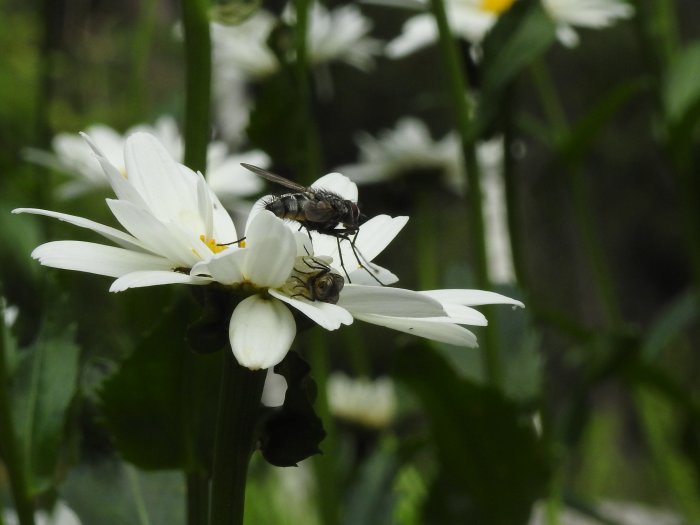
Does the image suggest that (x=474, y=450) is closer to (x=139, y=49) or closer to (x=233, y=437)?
(x=233, y=437)

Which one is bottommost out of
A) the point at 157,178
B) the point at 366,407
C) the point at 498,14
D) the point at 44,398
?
the point at 366,407

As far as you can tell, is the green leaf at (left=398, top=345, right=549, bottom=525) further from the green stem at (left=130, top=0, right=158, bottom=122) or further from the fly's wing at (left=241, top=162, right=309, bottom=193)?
the green stem at (left=130, top=0, right=158, bottom=122)

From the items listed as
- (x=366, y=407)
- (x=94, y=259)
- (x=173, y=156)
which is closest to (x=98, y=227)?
(x=94, y=259)

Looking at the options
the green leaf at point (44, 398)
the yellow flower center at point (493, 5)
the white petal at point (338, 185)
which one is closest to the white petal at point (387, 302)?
the white petal at point (338, 185)

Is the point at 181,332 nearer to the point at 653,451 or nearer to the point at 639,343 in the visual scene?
the point at 639,343

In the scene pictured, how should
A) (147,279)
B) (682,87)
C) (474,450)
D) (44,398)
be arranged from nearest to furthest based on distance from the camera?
(147,279)
(44,398)
(474,450)
(682,87)

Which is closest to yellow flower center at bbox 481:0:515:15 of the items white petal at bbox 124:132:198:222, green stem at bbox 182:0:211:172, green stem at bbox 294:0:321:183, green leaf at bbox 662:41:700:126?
green leaf at bbox 662:41:700:126
